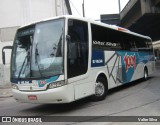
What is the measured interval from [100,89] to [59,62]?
2.77 meters

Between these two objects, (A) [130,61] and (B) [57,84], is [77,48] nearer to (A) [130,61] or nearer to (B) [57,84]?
(B) [57,84]

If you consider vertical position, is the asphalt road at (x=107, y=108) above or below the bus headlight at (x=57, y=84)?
below

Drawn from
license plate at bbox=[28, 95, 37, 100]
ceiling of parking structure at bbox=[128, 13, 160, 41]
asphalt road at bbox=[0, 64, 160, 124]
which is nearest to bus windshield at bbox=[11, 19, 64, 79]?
license plate at bbox=[28, 95, 37, 100]

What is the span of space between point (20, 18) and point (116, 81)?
15.6 meters

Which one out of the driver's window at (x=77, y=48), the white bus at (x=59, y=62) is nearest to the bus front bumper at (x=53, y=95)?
the white bus at (x=59, y=62)

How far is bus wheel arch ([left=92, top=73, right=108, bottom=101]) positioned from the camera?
413 inches

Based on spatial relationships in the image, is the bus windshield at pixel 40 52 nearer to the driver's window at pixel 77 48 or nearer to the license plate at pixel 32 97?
the driver's window at pixel 77 48

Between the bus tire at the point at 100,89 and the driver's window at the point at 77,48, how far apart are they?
124 cm

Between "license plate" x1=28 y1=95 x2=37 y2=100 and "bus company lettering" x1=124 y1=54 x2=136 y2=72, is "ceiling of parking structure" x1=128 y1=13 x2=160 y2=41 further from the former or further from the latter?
"license plate" x1=28 y1=95 x2=37 y2=100

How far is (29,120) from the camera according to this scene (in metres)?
8.16

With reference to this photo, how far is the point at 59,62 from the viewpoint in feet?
28.0

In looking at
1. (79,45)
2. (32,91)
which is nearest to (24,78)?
(32,91)

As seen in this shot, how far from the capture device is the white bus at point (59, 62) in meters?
8.52

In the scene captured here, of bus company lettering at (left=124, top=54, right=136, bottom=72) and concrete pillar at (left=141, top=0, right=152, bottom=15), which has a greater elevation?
concrete pillar at (left=141, top=0, right=152, bottom=15)
